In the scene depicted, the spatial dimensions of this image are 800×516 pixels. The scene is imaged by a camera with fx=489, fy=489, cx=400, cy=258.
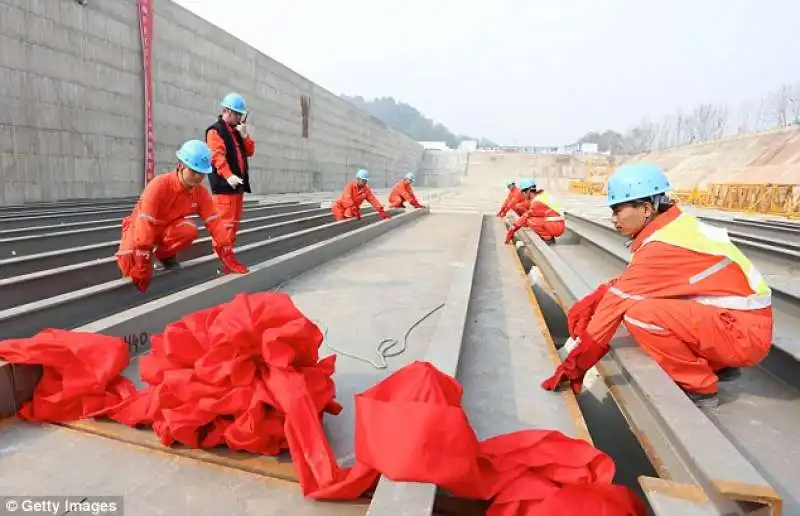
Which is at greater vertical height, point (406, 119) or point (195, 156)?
point (406, 119)

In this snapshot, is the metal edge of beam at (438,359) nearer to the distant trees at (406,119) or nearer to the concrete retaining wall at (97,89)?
the concrete retaining wall at (97,89)

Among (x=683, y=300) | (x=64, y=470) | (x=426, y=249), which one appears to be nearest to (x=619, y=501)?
(x=683, y=300)

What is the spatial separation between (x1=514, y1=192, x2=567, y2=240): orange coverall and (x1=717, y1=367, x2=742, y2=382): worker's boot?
5.20 m

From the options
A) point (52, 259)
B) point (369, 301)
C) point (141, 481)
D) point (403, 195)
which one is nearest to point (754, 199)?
point (403, 195)

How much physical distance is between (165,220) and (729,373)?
3991 millimetres

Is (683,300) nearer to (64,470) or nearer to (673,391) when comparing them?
(673,391)

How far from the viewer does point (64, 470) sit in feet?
5.93

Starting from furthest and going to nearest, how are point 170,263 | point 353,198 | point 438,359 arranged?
point 353,198
point 170,263
point 438,359

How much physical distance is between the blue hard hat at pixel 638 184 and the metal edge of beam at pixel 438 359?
1199 mm

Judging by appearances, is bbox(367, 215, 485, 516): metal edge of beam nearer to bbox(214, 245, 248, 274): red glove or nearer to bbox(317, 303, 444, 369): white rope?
bbox(317, 303, 444, 369): white rope

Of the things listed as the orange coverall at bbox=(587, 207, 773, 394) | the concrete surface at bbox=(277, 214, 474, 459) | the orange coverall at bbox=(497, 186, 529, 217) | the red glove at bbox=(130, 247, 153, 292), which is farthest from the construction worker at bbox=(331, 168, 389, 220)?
the orange coverall at bbox=(587, 207, 773, 394)

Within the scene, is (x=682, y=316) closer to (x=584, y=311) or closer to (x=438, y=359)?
(x=584, y=311)

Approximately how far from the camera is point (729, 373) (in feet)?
8.43

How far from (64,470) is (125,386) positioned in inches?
17.5
